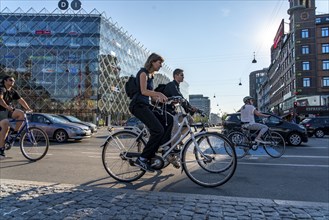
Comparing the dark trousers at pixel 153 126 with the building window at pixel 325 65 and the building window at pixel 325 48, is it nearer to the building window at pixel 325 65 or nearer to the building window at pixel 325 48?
the building window at pixel 325 65

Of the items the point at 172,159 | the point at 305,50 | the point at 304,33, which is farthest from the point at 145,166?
the point at 304,33

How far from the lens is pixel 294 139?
14008mm

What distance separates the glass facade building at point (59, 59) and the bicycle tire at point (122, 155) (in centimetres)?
4897

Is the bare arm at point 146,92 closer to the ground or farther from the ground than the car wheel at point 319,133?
farther from the ground

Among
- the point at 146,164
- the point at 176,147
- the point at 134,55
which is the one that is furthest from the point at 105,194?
the point at 134,55

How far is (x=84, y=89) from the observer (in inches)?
2131

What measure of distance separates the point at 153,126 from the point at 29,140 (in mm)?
4111

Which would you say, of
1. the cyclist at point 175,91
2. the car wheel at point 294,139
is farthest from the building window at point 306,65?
the cyclist at point 175,91

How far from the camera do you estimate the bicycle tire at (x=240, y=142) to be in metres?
9.28

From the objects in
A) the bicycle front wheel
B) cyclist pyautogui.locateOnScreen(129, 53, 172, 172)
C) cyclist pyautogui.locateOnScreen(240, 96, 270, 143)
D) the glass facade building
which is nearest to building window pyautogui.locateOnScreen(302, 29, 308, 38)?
the glass facade building

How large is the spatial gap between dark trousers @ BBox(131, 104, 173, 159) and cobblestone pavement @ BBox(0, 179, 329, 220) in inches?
30.1

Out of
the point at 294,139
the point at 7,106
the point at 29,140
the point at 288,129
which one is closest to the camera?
the point at 7,106

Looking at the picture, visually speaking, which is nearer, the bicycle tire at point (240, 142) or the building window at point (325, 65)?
the bicycle tire at point (240, 142)

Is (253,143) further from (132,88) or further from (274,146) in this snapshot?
(132,88)
